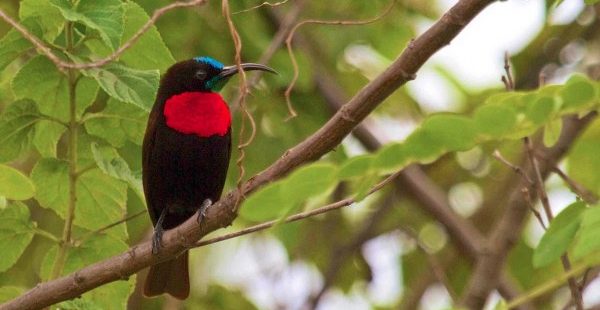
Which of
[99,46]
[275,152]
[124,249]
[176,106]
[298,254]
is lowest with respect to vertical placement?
[298,254]

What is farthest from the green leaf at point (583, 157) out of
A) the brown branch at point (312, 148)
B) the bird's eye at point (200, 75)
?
the brown branch at point (312, 148)

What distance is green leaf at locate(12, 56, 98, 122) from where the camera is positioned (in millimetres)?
3100

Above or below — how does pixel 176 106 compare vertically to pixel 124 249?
below

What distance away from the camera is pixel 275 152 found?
187 inches

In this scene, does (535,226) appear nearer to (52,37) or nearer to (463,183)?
(463,183)

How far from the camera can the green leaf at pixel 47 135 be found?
10.5 ft

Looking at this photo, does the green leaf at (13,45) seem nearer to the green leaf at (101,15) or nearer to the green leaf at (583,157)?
the green leaf at (101,15)

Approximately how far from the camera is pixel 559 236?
2035 millimetres

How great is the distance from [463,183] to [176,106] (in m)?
2.20

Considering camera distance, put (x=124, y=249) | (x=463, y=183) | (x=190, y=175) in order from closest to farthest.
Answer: (x=124, y=249)
(x=190, y=175)
(x=463, y=183)

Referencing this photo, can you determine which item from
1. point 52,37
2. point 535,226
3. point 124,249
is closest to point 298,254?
point 535,226

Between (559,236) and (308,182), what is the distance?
0.52m

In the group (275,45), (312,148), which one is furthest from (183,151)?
(312,148)

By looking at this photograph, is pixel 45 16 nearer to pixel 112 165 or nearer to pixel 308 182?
pixel 112 165
